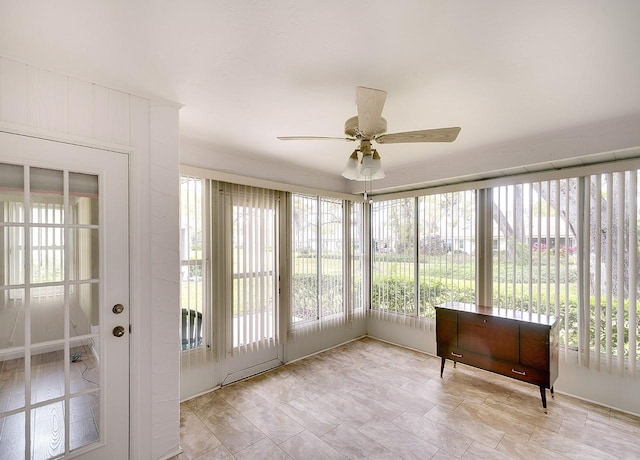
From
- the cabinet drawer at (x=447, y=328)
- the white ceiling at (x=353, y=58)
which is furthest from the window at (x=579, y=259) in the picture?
the cabinet drawer at (x=447, y=328)

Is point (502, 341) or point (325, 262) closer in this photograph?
point (502, 341)

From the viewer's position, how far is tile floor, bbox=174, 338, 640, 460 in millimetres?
2078

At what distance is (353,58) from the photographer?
1521 mm

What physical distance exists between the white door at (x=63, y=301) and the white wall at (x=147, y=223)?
70 mm

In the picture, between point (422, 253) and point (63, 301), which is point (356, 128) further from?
point (422, 253)

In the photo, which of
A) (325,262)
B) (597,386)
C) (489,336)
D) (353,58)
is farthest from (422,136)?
(597,386)

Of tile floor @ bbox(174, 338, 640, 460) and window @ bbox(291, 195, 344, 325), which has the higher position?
window @ bbox(291, 195, 344, 325)

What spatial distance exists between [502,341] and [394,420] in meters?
1.27

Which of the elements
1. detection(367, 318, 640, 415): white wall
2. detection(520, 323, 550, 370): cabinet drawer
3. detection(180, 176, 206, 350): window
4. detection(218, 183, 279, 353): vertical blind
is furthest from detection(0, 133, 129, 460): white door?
detection(367, 318, 640, 415): white wall

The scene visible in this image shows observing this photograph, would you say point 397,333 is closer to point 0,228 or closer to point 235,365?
point 235,365

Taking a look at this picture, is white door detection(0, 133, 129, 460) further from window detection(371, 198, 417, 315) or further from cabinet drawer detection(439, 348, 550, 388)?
window detection(371, 198, 417, 315)

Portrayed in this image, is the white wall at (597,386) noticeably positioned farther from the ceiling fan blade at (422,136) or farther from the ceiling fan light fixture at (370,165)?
the ceiling fan light fixture at (370,165)

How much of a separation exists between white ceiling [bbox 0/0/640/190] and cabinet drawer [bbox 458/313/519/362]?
1673mm

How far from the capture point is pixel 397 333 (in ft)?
13.6
